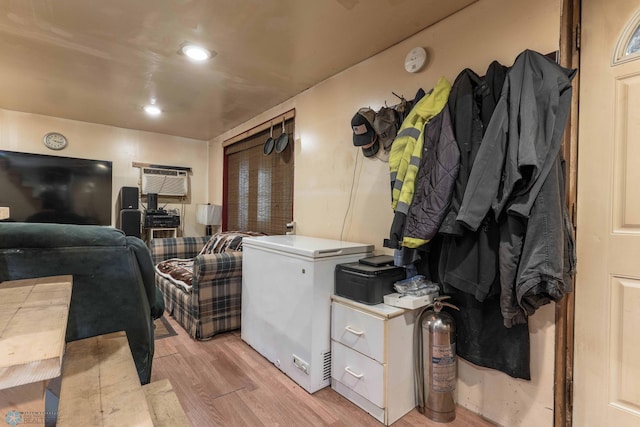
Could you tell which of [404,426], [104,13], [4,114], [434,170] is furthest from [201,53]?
[4,114]

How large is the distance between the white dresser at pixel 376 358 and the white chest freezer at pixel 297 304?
0.36 feet

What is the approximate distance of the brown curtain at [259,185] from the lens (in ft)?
10.5

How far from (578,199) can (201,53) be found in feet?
7.88

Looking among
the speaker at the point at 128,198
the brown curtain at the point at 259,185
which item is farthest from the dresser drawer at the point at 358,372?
the speaker at the point at 128,198

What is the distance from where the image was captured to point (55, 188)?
12.0 feet

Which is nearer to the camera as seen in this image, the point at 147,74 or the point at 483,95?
the point at 483,95

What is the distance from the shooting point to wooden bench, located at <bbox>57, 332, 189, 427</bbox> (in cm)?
78

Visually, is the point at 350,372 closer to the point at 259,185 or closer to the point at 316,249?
the point at 316,249

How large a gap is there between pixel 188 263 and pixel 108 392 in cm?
265

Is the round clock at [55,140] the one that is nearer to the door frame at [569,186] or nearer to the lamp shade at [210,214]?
the lamp shade at [210,214]

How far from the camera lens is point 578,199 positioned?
1411mm

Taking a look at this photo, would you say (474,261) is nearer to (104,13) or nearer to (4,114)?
(104,13)

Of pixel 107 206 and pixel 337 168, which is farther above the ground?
pixel 337 168

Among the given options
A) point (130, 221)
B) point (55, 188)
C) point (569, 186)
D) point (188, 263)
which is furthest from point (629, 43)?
point (55, 188)
